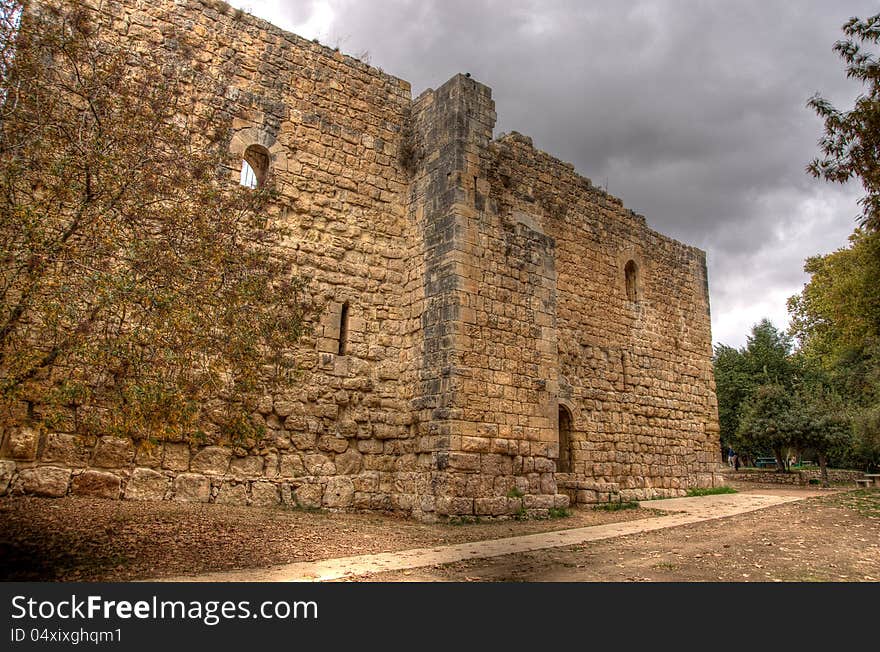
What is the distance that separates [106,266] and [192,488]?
3.46 metres

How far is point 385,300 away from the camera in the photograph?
10.2m

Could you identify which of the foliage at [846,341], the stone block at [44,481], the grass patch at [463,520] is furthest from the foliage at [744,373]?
the stone block at [44,481]

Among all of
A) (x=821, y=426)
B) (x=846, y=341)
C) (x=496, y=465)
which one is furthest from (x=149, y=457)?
(x=846, y=341)

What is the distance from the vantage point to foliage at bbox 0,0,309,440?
4898mm

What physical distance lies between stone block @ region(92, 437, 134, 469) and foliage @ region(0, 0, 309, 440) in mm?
875

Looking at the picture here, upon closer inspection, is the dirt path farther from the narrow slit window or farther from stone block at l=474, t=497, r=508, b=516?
the narrow slit window

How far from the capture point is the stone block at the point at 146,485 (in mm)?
7371

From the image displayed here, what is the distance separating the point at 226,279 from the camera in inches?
257

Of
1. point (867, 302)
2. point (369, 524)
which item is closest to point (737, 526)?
point (369, 524)

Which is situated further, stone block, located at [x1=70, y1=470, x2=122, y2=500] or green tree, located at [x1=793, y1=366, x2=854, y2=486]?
green tree, located at [x1=793, y1=366, x2=854, y2=486]

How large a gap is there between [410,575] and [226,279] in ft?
11.8

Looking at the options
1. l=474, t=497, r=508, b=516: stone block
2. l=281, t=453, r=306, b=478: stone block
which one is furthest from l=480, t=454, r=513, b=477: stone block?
l=281, t=453, r=306, b=478: stone block

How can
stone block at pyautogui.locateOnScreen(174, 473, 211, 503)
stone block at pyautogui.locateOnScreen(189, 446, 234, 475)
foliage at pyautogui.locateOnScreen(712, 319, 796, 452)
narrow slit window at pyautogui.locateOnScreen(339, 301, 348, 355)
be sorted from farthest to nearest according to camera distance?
1. foliage at pyautogui.locateOnScreen(712, 319, 796, 452)
2. narrow slit window at pyautogui.locateOnScreen(339, 301, 348, 355)
3. stone block at pyautogui.locateOnScreen(189, 446, 234, 475)
4. stone block at pyautogui.locateOnScreen(174, 473, 211, 503)

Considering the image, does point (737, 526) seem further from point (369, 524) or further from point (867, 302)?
point (867, 302)
